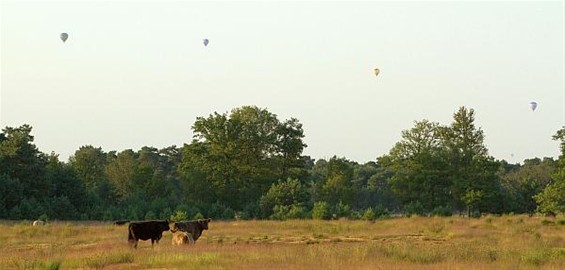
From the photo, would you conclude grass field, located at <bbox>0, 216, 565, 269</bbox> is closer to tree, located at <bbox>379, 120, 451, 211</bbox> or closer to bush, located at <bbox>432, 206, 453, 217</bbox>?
bush, located at <bbox>432, 206, 453, 217</bbox>

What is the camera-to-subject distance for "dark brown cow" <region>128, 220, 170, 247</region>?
27531 millimetres

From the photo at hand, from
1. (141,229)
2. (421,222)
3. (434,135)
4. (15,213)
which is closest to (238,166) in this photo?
(434,135)

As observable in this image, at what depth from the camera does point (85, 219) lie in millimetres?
58469

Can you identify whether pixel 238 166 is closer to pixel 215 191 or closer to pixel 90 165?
pixel 215 191

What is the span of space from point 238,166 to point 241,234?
131ft

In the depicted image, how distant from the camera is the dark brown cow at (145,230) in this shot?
27.5 meters

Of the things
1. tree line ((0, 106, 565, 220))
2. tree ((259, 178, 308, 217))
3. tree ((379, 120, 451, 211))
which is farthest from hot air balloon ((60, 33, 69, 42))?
tree ((379, 120, 451, 211))

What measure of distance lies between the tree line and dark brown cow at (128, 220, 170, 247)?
22828 millimetres

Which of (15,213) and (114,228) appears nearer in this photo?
(114,228)

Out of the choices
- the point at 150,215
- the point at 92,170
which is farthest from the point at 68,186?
the point at 92,170

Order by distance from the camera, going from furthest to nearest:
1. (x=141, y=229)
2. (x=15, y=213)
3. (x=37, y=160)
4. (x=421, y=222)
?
(x=37, y=160), (x=15, y=213), (x=421, y=222), (x=141, y=229)

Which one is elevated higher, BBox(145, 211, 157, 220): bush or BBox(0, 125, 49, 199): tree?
BBox(0, 125, 49, 199): tree

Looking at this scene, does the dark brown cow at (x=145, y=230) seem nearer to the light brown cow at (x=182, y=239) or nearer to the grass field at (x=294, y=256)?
the light brown cow at (x=182, y=239)

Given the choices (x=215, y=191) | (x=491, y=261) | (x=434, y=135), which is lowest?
(x=491, y=261)
